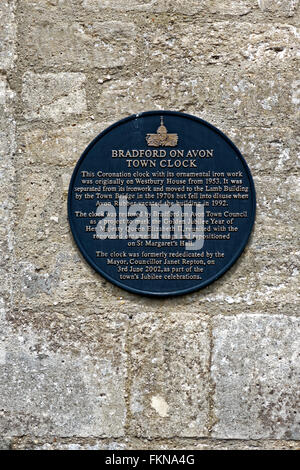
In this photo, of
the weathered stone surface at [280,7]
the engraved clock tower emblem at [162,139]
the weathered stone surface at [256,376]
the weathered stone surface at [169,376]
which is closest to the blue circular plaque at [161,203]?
the engraved clock tower emblem at [162,139]

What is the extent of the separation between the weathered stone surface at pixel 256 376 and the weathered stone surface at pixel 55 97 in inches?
54.8

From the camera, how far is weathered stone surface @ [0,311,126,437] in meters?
3.16

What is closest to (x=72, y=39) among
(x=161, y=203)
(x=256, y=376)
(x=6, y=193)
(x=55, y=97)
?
(x=55, y=97)

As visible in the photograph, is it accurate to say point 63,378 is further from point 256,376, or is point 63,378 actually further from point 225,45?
point 225,45

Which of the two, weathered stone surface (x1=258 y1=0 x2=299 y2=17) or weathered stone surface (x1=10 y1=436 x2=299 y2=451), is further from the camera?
weathered stone surface (x1=258 y1=0 x2=299 y2=17)

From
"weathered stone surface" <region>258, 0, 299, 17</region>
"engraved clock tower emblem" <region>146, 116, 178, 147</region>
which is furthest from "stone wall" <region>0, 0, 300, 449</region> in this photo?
"engraved clock tower emblem" <region>146, 116, 178, 147</region>

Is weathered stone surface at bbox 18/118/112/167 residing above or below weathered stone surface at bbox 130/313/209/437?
above

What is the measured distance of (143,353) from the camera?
318 centimetres

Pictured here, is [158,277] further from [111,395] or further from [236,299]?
[111,395]

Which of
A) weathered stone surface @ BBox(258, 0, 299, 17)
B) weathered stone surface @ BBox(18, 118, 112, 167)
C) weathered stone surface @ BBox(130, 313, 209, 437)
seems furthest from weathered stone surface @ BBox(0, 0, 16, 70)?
weathered stone surface @ BBox(130, 313, 209, 437)

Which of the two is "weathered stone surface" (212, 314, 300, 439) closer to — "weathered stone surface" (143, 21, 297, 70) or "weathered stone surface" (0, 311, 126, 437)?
"weathered stone surface" (0, 311, 126, 437)

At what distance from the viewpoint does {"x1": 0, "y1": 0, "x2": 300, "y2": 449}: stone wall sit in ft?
10.3

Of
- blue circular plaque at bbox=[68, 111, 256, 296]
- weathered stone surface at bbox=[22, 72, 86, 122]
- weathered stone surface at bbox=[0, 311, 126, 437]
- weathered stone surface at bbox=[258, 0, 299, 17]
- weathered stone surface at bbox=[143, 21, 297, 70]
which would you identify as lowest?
weathered stone surface at bbox=[0, 311, 126, 437]

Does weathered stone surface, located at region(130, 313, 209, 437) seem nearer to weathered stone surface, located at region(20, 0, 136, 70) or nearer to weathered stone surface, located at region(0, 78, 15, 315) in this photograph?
weathered stone surface, located at region(0, 78, 15, 315)
